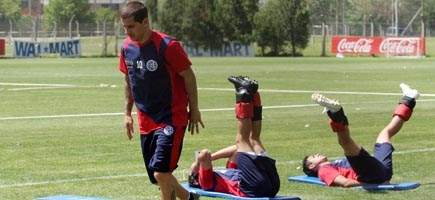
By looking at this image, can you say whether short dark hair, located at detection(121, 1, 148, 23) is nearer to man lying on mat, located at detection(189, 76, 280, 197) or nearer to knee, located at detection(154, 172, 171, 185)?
knee, located at detection(154, 172, 171, 185)

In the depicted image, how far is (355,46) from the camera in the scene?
240 feet

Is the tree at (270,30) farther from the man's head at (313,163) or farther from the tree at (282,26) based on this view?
the man's head at (313,163)

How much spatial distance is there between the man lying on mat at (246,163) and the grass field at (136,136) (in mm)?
583

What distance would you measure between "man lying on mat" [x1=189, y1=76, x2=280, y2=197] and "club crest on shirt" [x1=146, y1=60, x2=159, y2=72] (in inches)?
57.0

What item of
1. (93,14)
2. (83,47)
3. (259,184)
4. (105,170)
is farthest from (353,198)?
(93,14)

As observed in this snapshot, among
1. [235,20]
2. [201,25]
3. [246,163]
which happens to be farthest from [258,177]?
[235,20]

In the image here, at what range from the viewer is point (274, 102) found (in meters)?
25.5

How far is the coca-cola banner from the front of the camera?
224 feet

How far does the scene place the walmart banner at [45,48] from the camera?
6712 centimetres

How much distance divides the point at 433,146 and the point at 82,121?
7298 mm

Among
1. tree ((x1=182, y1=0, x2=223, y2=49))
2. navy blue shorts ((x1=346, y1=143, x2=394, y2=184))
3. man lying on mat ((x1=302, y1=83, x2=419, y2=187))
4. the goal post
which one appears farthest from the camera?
tree ((x1=182, y1=0, x2=223, y2=49))

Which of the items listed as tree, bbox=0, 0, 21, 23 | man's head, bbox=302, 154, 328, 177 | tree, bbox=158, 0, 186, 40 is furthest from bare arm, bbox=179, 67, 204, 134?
tree, bbox=0, 0, 21, 23

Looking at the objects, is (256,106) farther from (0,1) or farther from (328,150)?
(0,1)

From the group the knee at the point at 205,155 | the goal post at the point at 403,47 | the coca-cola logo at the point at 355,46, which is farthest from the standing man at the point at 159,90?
the coca-cola logo at the point at 355,46
